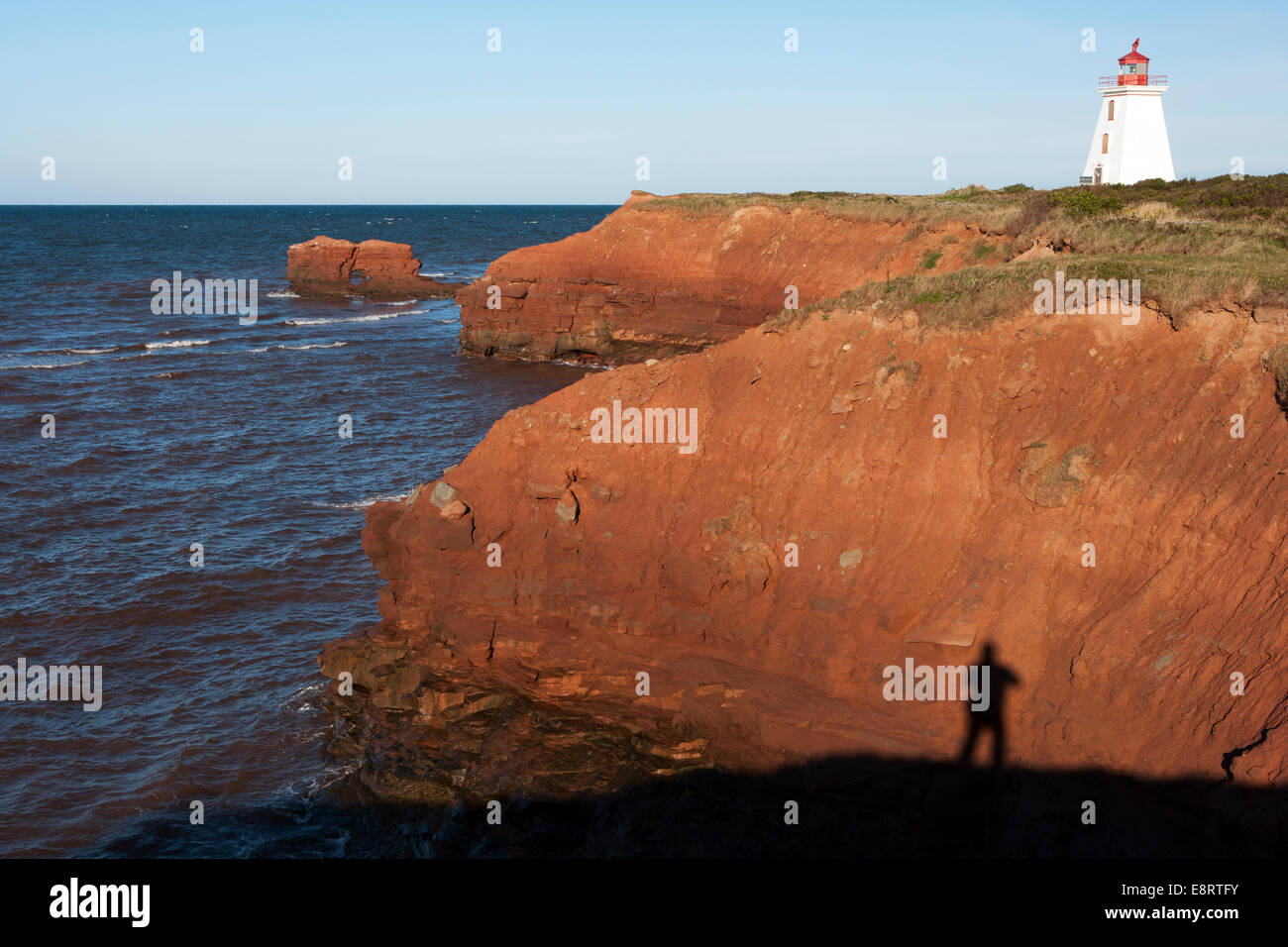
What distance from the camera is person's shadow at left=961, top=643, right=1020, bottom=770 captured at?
10.3 metres

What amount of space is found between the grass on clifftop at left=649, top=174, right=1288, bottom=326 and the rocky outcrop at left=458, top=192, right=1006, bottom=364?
313 inches

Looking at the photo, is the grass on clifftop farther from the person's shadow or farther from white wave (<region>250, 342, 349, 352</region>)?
white wave (<region>250, 342, 349, 352</region>)

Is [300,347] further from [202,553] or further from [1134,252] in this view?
[1134,252]

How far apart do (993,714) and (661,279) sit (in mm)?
34608

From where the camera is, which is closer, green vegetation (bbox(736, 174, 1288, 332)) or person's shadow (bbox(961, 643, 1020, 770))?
person's shadow (bbox(961, 643, 1020, 770))

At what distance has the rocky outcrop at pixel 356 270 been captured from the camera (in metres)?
66.9

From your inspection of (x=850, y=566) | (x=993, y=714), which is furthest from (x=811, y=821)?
(x=850, y=566)

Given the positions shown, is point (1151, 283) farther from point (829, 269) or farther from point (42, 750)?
point (829, 269)

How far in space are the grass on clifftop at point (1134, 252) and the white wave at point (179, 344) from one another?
3740 centimetres

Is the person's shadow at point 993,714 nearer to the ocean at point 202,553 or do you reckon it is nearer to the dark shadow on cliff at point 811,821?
the dark shadow on cliff at point 811,821

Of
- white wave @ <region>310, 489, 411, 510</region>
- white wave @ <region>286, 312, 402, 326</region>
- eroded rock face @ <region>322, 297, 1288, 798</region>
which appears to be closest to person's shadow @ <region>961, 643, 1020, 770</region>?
eroded rock face @ <region>322, 297, 1288, 798</region>
